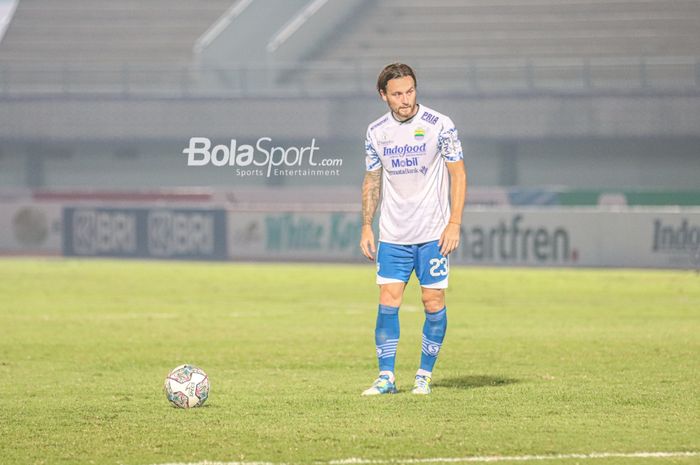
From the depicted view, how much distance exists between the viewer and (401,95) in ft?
29.2

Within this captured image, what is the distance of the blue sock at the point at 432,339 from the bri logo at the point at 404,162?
40.9 inches

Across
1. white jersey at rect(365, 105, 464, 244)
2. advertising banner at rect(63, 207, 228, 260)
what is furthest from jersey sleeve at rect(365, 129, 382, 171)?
advertising banner at rect(63, 207, 228, 260)

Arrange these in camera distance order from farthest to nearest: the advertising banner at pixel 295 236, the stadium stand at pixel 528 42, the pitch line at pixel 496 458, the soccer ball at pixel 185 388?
the stadium stand at pixel 528 42, the advertising banner at pixel 295 236, the soccer ball at pixel 185 388, the pitch line at pixel 496 458

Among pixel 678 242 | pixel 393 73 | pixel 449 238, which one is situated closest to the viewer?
pixel 393 73

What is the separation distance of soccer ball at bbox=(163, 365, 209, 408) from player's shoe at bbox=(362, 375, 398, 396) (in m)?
1.16

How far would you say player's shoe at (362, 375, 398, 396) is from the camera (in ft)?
29.9

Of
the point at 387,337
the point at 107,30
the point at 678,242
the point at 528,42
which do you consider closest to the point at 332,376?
the point at 387,337

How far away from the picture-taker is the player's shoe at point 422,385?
29.9ft

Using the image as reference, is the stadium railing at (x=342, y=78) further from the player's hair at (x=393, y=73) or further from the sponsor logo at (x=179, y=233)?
the player's hair at (x=393, y=73)

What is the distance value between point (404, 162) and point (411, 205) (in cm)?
29

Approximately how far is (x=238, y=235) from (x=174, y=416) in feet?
76.6

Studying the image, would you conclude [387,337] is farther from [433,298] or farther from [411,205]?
[411,205]

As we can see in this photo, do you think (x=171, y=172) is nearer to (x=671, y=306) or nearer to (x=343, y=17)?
(x=343, y=17)

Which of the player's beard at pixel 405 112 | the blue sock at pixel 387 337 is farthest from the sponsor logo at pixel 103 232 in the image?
the player's beard at pixel 405 112
